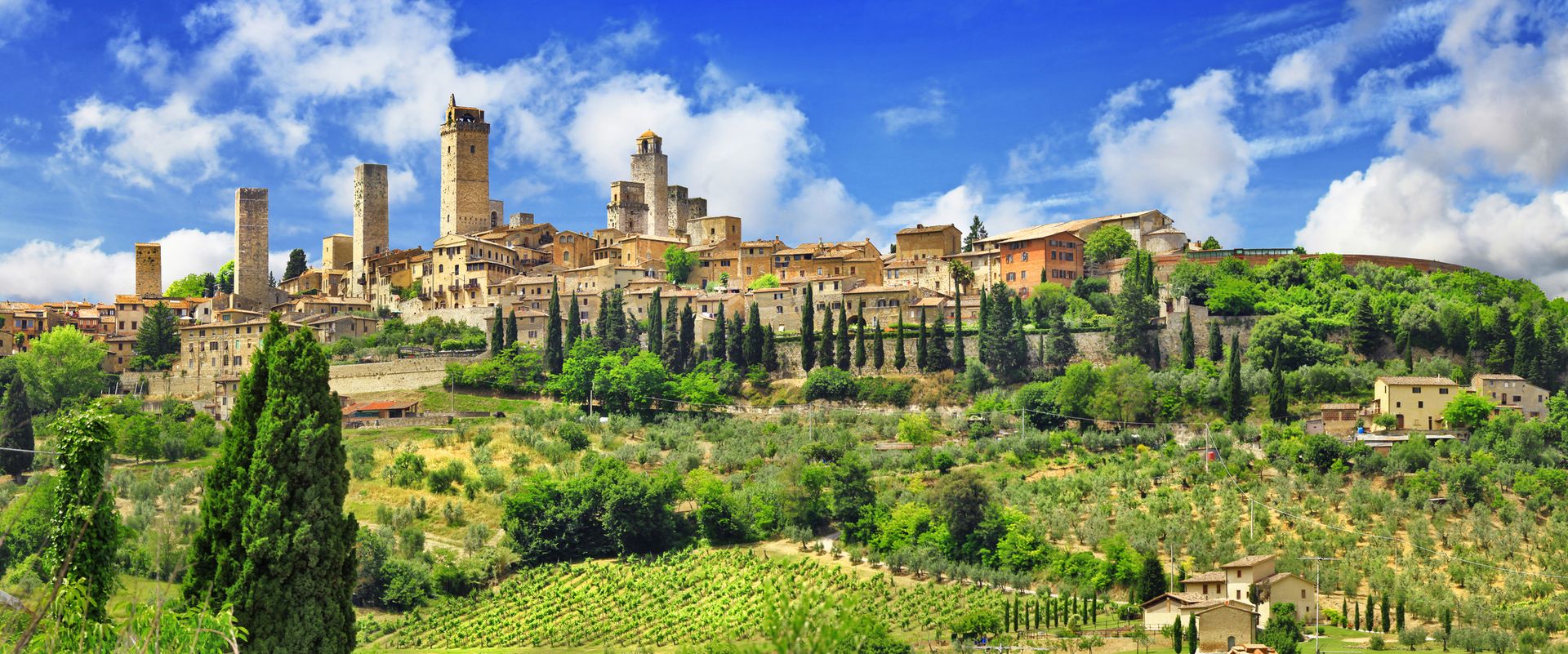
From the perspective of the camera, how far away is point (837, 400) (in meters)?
66.2

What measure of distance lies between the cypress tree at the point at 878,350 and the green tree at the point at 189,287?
4587 cm

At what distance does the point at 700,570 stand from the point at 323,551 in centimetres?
2855

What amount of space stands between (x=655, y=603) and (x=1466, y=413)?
95.6 feet

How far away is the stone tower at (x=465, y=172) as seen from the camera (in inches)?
3725

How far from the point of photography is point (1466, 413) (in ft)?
184

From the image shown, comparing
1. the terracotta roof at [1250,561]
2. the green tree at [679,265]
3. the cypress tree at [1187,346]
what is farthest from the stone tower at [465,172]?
the terracotta roof at [1250,561]

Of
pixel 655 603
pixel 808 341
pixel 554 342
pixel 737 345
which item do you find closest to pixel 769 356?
pixel 737 345

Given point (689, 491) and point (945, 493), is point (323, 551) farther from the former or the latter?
point (689, 491)

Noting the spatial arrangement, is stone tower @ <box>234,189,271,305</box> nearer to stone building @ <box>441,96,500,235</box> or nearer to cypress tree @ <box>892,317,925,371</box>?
stone building @ <box>441,96,500,235</box>

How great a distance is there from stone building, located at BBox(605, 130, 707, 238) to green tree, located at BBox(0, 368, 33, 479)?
37988mm

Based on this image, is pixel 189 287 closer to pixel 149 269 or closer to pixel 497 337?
pixel 149 269

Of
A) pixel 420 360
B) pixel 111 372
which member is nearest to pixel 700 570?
pixel 420 360

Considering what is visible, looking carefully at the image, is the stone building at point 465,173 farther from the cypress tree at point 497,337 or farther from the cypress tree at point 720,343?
the cypress tree at point 720,343

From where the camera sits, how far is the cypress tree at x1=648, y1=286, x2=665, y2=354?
234 feet
